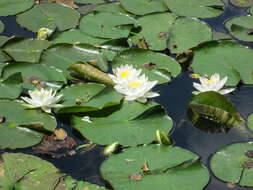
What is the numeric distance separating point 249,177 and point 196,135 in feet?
1.67

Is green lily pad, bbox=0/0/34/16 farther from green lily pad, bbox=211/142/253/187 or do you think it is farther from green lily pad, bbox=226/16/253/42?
green lily pad, bbox=211/142/253/187

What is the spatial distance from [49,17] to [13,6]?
0.39m

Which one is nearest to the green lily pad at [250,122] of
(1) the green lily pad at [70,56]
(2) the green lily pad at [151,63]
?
(2) the green lily pad at [151,63]

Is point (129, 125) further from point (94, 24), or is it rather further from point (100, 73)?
point (94, 24)

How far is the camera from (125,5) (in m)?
4.51

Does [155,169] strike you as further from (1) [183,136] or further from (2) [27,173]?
(2) [27,173]

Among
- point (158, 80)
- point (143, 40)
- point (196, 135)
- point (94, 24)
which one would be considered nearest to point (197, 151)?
point (196, 135)

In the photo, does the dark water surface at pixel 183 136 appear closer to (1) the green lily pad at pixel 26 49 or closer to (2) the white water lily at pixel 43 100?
(2) the white water lily at pixel 43 100

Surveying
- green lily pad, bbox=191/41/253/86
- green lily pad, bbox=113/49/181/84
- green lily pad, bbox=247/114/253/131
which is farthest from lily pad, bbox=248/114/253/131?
green lily pad, bbox=113/49/181/84

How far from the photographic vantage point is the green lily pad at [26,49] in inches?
151

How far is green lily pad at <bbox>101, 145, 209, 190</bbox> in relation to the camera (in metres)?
2.78

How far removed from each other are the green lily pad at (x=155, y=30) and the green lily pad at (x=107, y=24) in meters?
0.10

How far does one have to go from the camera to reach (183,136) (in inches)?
127

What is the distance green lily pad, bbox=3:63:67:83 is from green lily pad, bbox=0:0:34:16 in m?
0.93
